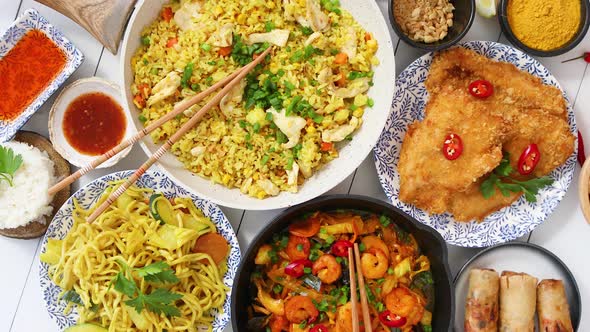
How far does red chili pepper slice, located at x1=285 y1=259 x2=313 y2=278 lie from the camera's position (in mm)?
3533

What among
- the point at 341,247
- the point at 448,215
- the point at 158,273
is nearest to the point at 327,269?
the point at 341,247

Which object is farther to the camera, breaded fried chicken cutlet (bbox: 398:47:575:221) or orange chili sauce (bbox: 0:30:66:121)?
orange chili sauce (bbox: 0:30:66:121)

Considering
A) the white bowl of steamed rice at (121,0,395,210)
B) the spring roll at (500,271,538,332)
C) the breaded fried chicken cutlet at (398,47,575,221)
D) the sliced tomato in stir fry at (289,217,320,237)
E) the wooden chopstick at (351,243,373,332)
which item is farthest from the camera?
the spring roll at (500,271,538,332)

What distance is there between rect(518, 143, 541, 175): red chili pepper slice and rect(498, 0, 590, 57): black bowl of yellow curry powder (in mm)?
565

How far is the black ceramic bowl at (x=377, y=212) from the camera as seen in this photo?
3.35m

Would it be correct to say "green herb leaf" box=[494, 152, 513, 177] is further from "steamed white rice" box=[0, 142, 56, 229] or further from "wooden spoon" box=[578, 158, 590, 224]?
"steamed white rice" box=[0, 142, 56, 229]

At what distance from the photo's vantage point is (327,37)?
3.33m

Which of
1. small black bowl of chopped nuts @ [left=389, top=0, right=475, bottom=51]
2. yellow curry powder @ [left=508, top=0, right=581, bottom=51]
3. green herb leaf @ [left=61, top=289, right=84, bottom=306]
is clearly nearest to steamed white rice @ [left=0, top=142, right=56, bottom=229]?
green herb leaf @ [left=61, top=289, right=84, bottom=306]

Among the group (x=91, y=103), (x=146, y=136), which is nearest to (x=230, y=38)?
(x=146, y=136)

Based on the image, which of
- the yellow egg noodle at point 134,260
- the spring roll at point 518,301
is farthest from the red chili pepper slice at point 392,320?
the yellow egg noodle at point 134,260

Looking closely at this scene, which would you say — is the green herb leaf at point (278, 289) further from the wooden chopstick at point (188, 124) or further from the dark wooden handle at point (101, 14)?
the dark wooden handle at point (101, 14)

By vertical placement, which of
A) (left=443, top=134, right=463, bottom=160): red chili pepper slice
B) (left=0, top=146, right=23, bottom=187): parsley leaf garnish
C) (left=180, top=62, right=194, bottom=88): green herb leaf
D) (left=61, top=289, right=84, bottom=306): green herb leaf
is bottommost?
(left=61, top=289, right=84, bottom=306): green herb leaf

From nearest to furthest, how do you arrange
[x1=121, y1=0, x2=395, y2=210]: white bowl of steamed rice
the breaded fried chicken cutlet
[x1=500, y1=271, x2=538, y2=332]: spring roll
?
[x1=121, y1=0, x2=395, y2=210]: white bowl of steamed rice, the breaded fried chicken cutlet, [x1=500, y1=271, x2=538, y2=332]: spring roll

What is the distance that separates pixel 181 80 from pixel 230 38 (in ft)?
1.18
